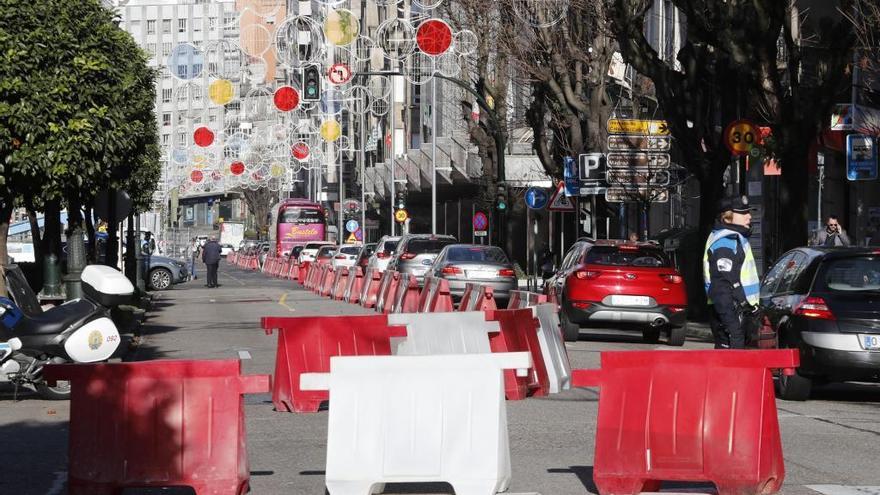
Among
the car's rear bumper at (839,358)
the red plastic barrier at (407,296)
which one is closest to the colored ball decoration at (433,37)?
the red plastic barrier at (407,296)

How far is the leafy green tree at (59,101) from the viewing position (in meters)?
18.7

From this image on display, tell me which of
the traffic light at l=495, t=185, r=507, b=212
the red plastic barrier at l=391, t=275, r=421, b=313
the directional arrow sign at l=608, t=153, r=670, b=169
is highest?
the directional arrow sign at l=608, t=153, r=670, b=169

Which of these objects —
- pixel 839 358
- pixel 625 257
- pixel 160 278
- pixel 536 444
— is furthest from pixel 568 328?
pixel 160 278

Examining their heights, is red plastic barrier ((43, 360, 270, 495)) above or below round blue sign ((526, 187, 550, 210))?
below

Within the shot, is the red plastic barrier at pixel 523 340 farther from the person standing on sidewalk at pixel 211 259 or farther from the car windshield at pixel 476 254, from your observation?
the person standing on sidewalk at pixel 211 259

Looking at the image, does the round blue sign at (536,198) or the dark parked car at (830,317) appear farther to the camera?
the round blue sign at (536,198)

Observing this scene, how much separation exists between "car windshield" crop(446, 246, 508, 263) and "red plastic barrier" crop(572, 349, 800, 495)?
2624 centimetres

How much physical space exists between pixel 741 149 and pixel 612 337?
12.1ft

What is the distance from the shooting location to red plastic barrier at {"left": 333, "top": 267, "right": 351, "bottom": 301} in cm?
4244

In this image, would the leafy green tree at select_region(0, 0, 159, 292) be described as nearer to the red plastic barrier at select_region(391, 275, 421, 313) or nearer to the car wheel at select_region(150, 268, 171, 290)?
the red plastic barrier at select_region(391, 275, 421, 313)

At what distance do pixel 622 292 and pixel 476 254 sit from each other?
1208 cm

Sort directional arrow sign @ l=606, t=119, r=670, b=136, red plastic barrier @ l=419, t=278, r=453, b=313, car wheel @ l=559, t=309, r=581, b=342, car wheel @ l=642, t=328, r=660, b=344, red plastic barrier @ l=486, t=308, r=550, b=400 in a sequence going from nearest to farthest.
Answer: red plastic barrier @ l=486, t=308, r=550, b=400, car wheel @ l=559, t=309, r=581, b=342, red plastic barrier @ l=419, t=278, r=453, b=313, car wheel @ l=642, t=328, r=660, b=344, directional arrow sign @ l=606, t=119, r=670, b=136

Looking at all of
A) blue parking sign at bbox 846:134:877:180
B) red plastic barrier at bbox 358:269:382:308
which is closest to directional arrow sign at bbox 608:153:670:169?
red plastic barrier at bbox 358:269:382:308

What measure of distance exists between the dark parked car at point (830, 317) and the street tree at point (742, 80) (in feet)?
30.5
